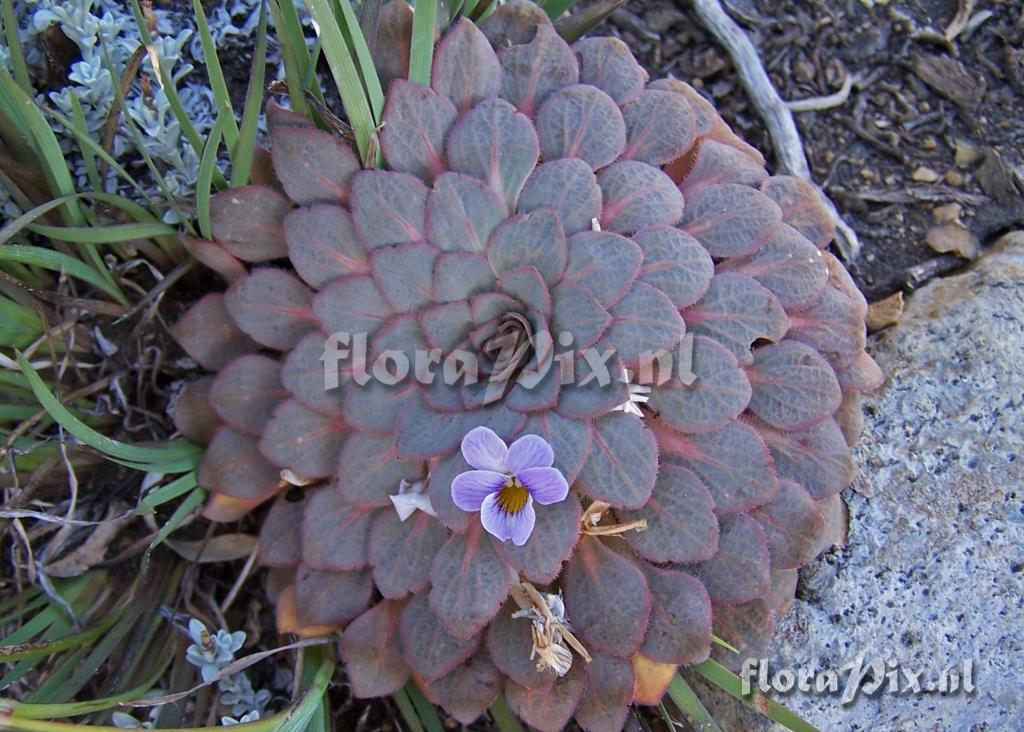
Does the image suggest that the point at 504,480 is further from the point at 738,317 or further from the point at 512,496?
the point at 738,317

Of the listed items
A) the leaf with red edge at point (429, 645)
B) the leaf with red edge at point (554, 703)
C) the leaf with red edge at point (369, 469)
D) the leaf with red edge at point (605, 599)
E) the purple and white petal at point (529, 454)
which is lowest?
the leaf with red edge at point (554, 703)

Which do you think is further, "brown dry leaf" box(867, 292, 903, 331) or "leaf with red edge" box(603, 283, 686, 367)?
"brown dry leaf" box(867, 292, 903, 331)

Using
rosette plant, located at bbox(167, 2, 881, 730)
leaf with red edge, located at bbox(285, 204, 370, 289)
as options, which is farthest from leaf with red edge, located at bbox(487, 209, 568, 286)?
leaf with red edge, located at bbox(285, 204, 370, 289)

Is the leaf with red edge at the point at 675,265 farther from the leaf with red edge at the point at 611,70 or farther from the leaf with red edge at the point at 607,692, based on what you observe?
the leaf with red edge at the point at 607,692

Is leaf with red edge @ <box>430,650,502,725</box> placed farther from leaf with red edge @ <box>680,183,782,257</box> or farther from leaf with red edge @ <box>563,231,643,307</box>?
leaf with red edge @ <box>680,183,782,257</box>

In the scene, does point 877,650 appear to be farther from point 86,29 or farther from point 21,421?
point 86,29

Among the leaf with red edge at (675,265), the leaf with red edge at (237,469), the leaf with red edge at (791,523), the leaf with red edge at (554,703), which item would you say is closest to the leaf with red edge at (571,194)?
the leaf with red edge at (675,265)
